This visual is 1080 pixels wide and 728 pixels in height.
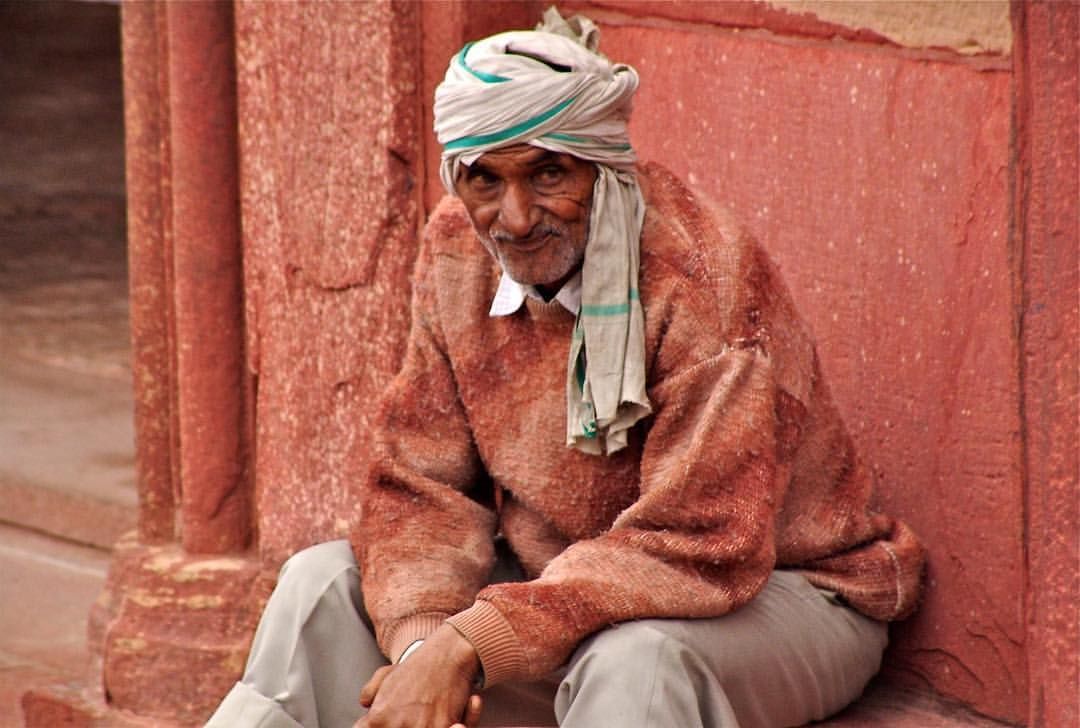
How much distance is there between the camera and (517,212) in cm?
329

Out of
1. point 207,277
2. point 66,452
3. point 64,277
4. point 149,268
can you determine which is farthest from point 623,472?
point 64,277

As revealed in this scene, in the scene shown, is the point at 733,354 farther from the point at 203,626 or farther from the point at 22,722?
the point at 22,722

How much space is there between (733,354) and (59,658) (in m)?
2.59

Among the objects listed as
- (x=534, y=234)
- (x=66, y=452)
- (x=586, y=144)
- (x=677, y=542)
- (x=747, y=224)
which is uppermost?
(x=586, y=144)

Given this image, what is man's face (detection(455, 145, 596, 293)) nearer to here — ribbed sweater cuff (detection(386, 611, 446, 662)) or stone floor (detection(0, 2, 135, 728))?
ribbed sweater cuff (detection(386, 611, 446, 662))

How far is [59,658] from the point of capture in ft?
17.4

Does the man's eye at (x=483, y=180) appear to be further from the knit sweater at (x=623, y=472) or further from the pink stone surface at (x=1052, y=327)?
the pink stone surface at (x=1052, y=327)

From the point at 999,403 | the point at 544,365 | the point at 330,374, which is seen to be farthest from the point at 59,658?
the point at 999,403

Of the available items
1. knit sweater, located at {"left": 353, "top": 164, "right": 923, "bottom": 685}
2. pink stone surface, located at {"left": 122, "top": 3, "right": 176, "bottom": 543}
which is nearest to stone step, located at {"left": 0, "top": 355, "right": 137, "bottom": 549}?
pink stone surface, located at {"left": 122, "top": 3, "right": 176, "bottom": 543}

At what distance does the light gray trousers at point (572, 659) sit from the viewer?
322 cm

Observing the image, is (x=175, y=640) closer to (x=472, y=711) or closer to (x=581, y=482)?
(x=581, y=482)

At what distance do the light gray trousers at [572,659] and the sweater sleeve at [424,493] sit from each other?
0.08 m

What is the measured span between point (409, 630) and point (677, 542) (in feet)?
1.49

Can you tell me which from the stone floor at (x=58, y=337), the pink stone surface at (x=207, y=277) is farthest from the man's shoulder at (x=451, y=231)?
the stone floor at (x=58, y=337)
